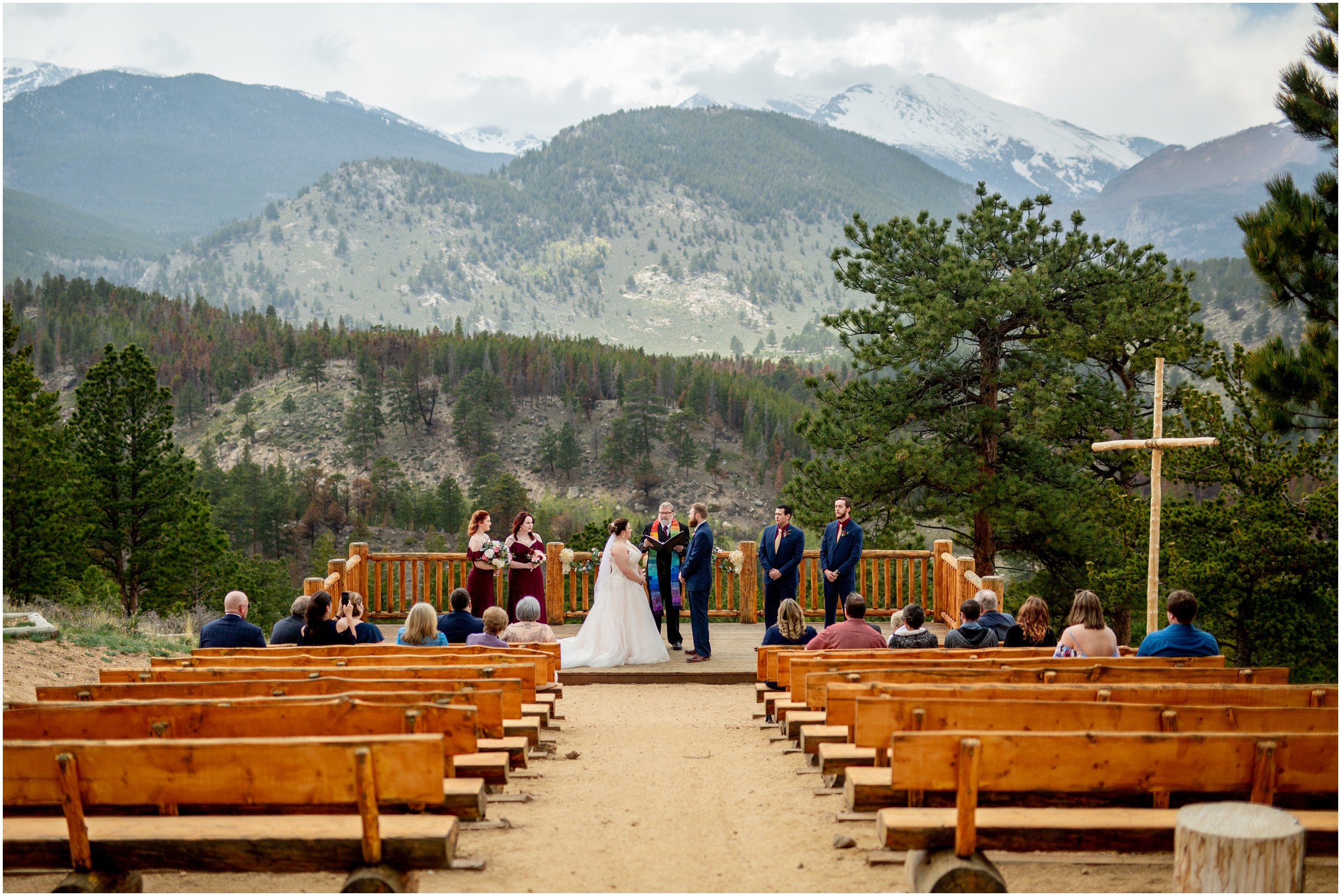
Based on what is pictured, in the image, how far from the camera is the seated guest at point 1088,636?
718cm

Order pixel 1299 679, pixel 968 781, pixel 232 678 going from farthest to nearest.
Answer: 1. pixel 1299 679
2. pixel 232 678
3. pixel 968 781

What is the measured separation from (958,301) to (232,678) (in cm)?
1961

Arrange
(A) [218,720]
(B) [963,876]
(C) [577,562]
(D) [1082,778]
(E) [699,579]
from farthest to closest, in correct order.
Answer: (C) [577,562]
(E) [699,579]
(A) [218,720]
(D) [1082,778]
(B) [963,876]

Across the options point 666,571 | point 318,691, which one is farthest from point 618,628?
point 318,691

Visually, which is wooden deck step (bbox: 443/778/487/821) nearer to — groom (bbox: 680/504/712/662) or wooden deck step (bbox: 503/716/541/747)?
wooden deck step (bbox: 503/716/541/747)

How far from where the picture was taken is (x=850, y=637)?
7.73 meters

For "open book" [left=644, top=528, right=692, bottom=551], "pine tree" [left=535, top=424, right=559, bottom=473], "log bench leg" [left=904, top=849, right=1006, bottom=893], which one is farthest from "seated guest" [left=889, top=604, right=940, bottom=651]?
"pine tree" [left=535, top=424, right=559, bottom=473]

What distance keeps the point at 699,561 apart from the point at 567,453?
10115cm

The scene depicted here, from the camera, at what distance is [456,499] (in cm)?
9169

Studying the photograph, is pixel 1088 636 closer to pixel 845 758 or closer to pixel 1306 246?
pixel 845 758

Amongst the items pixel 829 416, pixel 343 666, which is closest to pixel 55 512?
pixel 829 416

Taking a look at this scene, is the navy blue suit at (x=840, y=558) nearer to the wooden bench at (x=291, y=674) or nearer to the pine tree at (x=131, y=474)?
the wooden bench at (x=291, y=674)

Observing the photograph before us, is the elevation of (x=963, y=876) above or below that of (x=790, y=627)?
below

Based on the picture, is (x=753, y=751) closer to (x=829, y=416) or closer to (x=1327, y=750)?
(x=1327, y=750)
